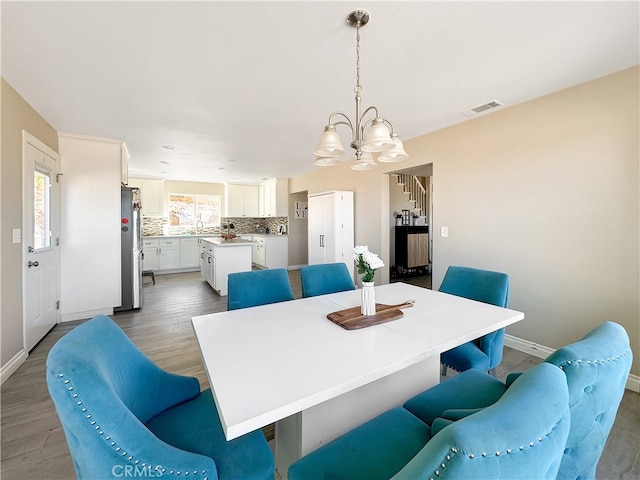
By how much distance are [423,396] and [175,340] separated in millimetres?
2786

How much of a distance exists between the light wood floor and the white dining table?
2.66ft

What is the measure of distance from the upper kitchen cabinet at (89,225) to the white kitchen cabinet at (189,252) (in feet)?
11.2

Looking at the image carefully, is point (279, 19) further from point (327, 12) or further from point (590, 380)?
point (590, 380)

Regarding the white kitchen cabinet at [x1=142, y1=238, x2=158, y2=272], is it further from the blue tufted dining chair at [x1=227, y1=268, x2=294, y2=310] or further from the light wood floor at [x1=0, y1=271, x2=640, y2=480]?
the blue tufted dining chair at [x1=227, y1=268, x2=294, y2=310]

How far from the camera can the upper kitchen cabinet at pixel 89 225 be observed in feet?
11.9

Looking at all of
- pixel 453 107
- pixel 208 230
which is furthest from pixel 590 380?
pixel 208 230

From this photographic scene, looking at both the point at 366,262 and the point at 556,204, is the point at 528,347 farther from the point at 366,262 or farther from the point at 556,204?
the point at 366,262

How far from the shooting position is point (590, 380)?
0.78 meters

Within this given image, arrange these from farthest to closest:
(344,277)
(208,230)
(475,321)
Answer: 1. (208,230)
2. (344,277)
3. (475,321)

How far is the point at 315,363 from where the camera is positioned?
1.11 meters

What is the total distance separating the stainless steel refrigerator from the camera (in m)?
3.96

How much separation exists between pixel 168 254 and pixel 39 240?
13.6 ft

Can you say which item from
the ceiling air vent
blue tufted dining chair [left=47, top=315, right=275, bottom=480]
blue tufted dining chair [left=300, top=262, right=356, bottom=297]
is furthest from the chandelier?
the ceiling air vent

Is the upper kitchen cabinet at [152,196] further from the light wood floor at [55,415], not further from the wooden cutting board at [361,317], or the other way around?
the wooden cutting board at [361,317]
